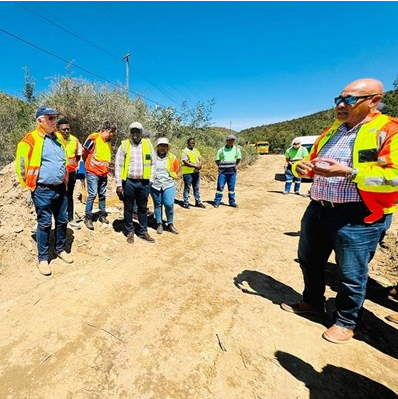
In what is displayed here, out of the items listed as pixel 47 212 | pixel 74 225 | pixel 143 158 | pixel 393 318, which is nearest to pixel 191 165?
pixel 143 158

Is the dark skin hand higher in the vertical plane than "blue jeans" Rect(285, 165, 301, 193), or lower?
higher

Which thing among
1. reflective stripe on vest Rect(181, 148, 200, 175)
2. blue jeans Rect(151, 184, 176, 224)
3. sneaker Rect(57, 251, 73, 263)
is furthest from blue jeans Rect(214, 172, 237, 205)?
sneaker Rect(57, 251, 73, 263)

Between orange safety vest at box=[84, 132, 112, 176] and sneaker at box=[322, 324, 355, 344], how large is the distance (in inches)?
162

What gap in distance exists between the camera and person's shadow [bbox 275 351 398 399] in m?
1.87

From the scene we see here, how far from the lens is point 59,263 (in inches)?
148

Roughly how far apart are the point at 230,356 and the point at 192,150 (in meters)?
5.51

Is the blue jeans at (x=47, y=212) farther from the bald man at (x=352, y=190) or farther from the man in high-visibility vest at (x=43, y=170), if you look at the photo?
the bald man at (x=352, y=190)

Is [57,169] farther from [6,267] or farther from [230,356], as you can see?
[230,356]

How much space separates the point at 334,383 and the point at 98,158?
4.42 m

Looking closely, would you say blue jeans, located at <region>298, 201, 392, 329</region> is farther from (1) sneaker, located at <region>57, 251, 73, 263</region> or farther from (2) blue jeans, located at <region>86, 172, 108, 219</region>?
(2) blue jeans, located at <region>86, 172, 108, 219</region>

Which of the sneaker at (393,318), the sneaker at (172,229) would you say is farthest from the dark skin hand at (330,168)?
the sneaker at (172,229)

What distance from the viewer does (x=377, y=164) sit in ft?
6.34

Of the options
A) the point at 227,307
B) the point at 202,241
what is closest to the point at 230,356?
the point at 227,307

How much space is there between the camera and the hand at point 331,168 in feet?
6.51
